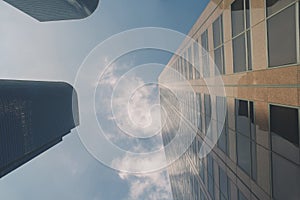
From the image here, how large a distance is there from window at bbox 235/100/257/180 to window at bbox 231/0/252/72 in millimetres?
2066

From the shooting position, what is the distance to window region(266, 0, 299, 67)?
10237 millimetres

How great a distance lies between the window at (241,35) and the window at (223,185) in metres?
7.71

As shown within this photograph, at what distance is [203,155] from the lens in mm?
27844

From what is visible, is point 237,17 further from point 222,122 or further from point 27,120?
point 27,120

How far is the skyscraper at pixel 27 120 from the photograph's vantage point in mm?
120812

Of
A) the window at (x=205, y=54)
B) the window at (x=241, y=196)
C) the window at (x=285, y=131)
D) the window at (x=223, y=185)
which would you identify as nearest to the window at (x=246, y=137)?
the window at (x=241, y=196)

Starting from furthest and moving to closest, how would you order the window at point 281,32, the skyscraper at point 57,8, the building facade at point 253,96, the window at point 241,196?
the skyscraper at point 57,8 → the window at point 241,196 → the building facade at point 253,96 → the window at point 281,32

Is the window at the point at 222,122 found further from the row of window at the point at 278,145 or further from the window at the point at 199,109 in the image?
the window at the point at 199,109

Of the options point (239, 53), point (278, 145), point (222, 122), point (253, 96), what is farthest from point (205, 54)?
point (278, 145)

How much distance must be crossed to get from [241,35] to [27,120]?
13737 centimetres

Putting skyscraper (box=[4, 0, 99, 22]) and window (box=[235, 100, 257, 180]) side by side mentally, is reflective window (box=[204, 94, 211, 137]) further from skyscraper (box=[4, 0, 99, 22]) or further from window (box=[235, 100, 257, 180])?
skyscraper (box=[4, 0, 99, 22])

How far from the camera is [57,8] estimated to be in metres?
163

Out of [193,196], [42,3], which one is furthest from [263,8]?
[42,3]

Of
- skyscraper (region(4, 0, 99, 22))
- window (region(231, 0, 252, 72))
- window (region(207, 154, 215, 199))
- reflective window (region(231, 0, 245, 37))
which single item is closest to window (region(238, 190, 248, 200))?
window (region(231, 0, 252, 72))
